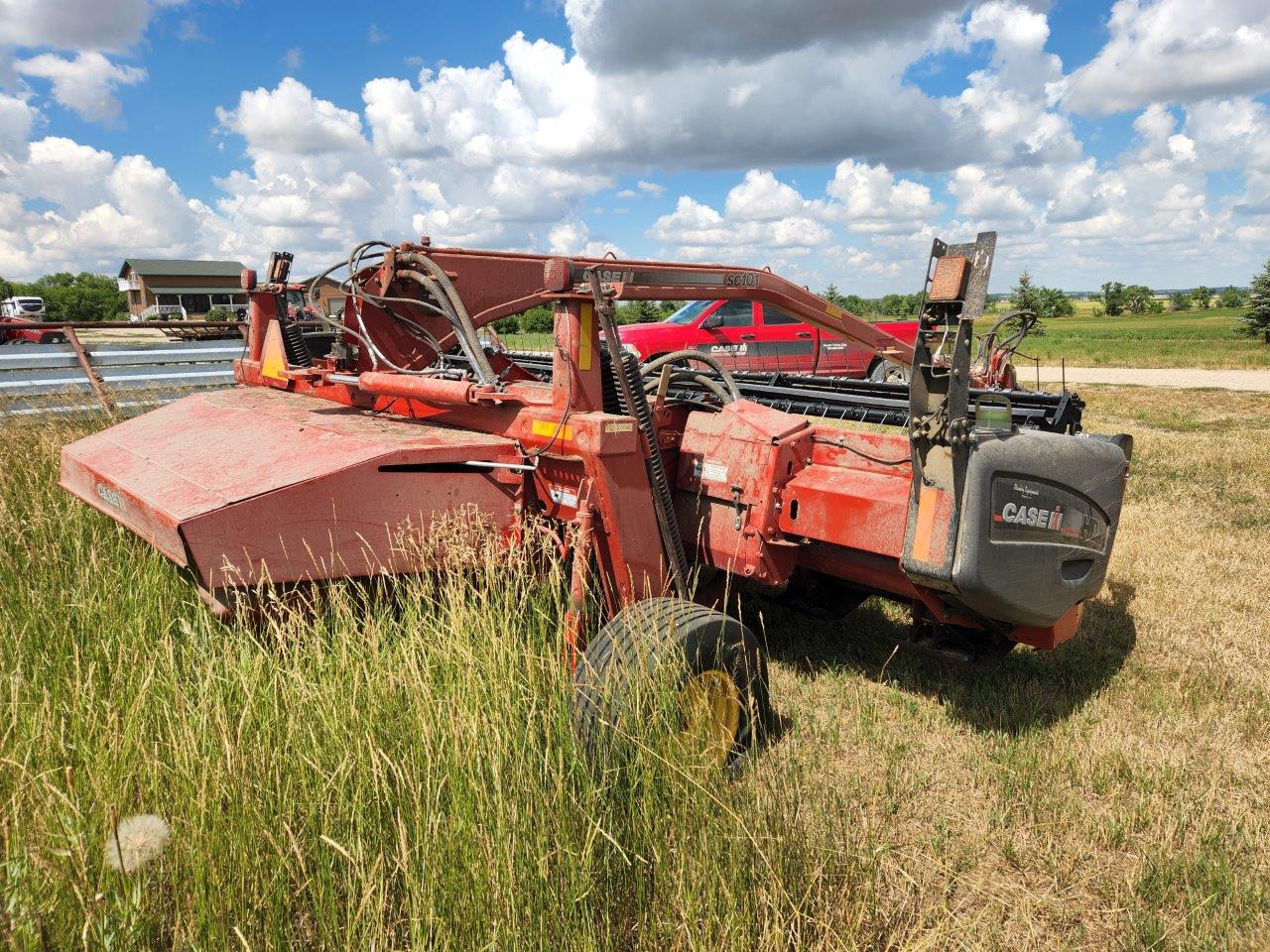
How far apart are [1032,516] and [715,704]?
4.33 ft

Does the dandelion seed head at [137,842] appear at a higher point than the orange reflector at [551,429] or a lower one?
lower

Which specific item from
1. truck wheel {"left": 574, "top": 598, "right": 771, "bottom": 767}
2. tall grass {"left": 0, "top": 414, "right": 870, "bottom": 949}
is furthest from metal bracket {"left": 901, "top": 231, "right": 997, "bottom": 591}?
tall grass {"left": 0, "top": 414, "right": 870, "bottom": 949}

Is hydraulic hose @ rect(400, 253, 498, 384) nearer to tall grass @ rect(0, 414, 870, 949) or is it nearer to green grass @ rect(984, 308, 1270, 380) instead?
tall grass @ rect(0, 414, 870, 949)

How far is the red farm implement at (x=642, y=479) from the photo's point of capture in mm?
3027

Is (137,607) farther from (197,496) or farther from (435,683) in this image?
(435,683)

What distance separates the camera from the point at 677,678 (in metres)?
2.67

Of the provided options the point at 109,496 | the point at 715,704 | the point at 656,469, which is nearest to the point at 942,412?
the point at 656,469

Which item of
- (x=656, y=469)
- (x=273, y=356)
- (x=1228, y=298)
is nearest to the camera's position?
(x=656, y=469)

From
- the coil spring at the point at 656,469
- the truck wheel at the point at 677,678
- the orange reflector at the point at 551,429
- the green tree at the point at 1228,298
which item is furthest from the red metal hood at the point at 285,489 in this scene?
the green tree at the point at 1228,298

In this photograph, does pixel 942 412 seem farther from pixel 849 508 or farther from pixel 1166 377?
pixel 1166 377

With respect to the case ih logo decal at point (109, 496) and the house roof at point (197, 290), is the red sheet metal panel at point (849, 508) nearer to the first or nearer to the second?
the case ih logo decal at point (109, 496)

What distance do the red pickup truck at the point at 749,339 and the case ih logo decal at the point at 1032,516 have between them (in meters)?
9.45

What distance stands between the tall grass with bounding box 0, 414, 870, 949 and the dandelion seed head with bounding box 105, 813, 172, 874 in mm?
24

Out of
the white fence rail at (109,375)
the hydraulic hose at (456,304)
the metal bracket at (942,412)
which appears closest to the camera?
the metal bracket at (942,412)
